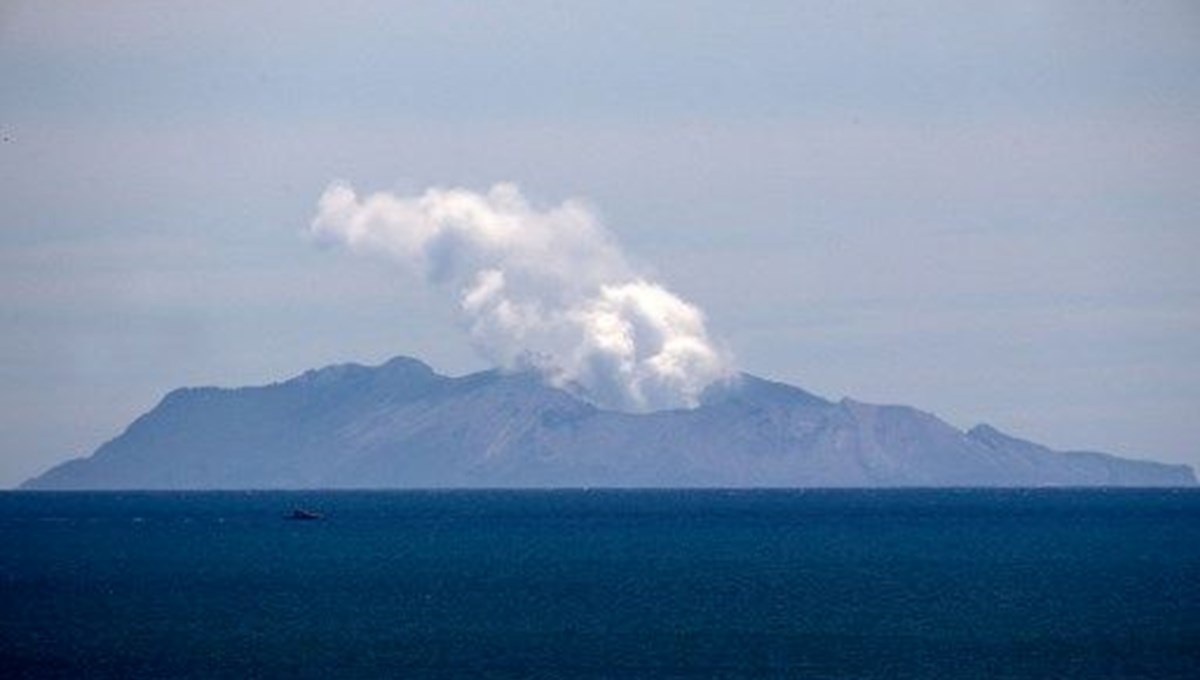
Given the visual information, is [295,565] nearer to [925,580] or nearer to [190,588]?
[190,588]

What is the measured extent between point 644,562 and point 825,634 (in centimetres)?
6564

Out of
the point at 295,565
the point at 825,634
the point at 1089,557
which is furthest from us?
the point at 1089,557

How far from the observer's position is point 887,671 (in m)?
86.2

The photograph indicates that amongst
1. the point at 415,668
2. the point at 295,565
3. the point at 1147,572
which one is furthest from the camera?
the point at 295,565

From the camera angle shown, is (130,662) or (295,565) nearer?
(130,662)

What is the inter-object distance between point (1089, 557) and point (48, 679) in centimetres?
11233

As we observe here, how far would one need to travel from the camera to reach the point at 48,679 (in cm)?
8288

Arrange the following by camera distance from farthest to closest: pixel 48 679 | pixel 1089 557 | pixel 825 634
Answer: pixel 1089 557 → pixel 825 634 → pixel 48 679

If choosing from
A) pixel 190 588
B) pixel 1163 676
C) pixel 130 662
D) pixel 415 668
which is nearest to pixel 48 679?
pixel 130 662

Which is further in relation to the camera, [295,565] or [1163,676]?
[295,565]

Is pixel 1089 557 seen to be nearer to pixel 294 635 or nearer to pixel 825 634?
pixel 825 634

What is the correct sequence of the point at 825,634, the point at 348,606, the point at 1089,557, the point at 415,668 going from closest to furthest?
the point at 415,668 < the point at 825,634 < the point at 348,606 < the point at 1089,557

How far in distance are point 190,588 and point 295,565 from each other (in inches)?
1070

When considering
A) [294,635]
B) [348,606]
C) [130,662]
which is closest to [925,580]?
[348,606]
